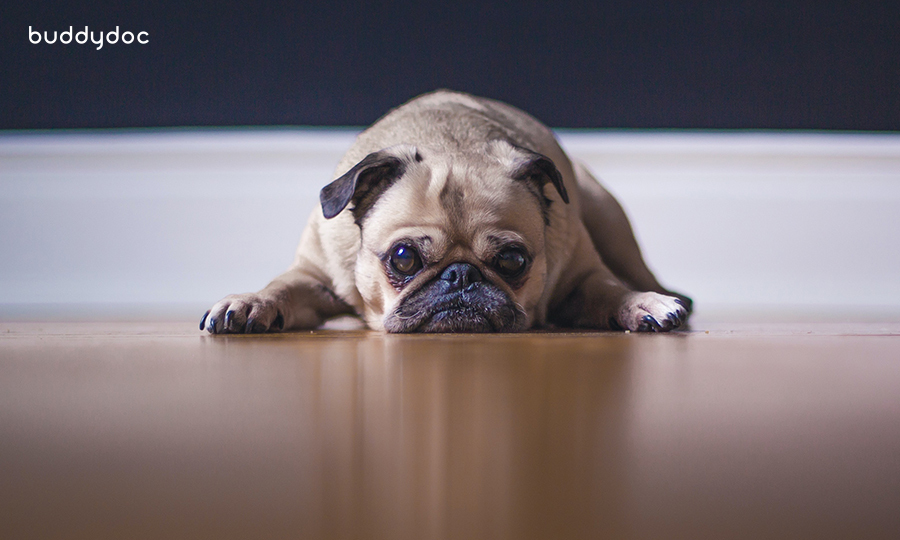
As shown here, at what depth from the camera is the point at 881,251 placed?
3.78 meters

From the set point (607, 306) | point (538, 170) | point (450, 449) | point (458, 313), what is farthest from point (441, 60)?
point (450, 449)

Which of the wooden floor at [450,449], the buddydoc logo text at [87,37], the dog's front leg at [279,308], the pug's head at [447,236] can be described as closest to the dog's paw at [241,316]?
the dog's front leg at [279,308]

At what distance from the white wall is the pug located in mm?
1559

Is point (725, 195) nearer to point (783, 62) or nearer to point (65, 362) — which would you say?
point (783, 62)

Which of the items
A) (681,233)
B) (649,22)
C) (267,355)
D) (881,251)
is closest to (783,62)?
(649,22)

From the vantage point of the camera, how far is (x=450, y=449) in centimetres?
51

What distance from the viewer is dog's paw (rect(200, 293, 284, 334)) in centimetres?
160

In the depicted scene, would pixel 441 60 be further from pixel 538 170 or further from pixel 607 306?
pixel 607 306

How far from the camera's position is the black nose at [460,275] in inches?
67.1

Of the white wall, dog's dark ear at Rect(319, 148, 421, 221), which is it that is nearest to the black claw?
dog's dark ear at Rect(319, 148, 421, 221)

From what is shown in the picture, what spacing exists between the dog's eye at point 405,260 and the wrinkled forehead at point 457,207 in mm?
36

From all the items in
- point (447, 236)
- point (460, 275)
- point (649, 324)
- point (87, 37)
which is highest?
point (87, 37)

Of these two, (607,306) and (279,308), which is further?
(607,306)

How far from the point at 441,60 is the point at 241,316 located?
2190 millimetres
